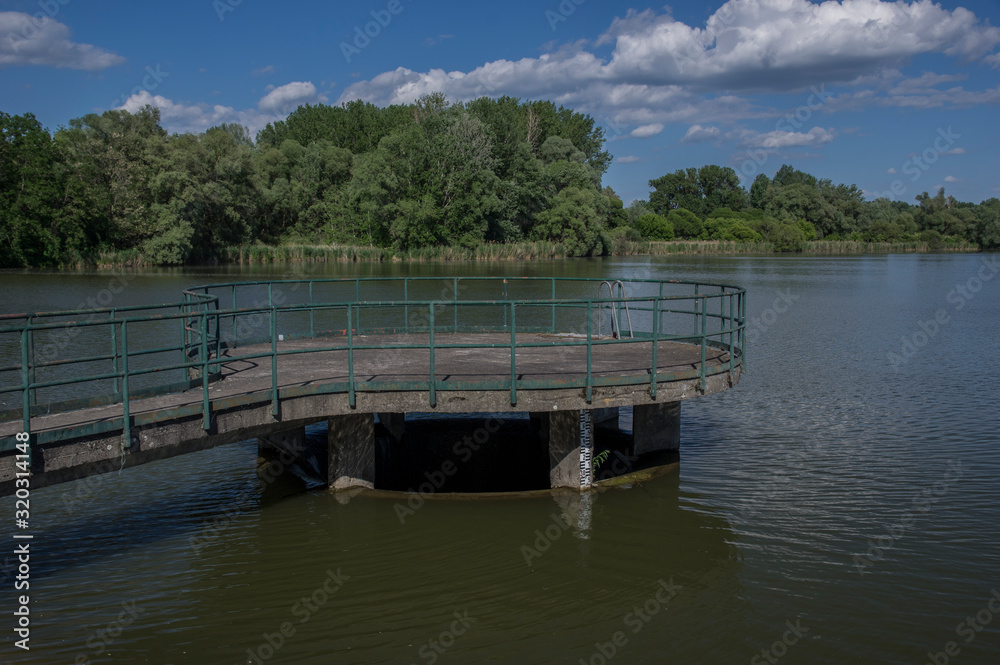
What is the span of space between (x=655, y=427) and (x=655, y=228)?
Result: 336 ft

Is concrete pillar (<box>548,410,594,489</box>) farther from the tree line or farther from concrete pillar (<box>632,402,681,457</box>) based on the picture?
the tree line

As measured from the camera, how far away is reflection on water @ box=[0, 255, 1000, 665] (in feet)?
24.9

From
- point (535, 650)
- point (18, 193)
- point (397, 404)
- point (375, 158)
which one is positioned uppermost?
point (375, 158)

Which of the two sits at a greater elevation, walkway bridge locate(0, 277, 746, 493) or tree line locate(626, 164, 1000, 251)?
tree line locate(626, 164, 1000, 251)

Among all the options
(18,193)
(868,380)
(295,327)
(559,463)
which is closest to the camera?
(559,463)

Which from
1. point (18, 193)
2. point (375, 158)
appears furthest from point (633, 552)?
point (375, 158)

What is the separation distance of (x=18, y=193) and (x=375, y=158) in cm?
A: 2910

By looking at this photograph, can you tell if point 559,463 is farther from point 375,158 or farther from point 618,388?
point 375,158

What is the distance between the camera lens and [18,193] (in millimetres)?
53156

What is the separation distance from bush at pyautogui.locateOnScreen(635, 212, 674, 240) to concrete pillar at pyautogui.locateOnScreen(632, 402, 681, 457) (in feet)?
331

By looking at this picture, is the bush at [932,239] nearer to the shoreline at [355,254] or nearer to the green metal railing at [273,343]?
the shoreline at [355,254]

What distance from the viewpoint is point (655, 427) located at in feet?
42.4

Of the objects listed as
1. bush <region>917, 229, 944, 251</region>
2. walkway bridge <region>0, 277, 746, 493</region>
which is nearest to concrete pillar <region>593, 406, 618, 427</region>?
walkway bridge <region>0, 277, 746, 493</region>

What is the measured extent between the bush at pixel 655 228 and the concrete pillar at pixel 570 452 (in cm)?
10292
